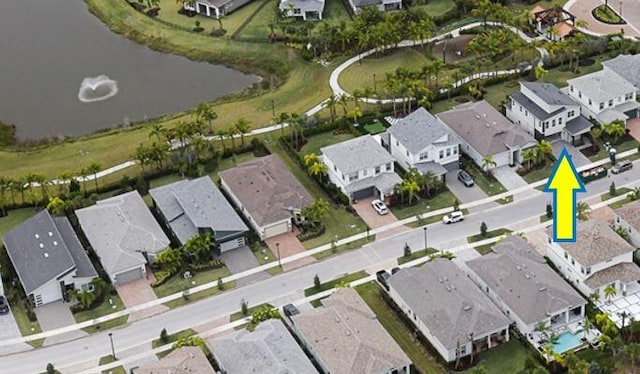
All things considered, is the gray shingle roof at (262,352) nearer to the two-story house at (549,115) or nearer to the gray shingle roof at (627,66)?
the two-story house at (549,115)

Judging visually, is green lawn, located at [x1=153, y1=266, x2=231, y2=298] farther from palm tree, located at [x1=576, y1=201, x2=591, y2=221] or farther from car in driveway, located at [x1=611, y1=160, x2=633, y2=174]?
car in driveway, located at [x1=611, y1=160, x2=633, y2=174]

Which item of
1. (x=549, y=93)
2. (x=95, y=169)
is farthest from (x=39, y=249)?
(x=549, y=93)

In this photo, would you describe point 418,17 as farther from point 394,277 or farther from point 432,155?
Result: point 394,277

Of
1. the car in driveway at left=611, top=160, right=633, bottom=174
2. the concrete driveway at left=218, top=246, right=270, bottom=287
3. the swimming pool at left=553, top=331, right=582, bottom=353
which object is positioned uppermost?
the concrete driveway at left=218, top=246, right=270, bottom=287

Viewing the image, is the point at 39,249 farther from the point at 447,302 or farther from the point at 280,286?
the point at 447,302

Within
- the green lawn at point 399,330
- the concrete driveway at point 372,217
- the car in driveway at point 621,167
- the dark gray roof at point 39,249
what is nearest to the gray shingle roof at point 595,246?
the car in driveway at point 621,167

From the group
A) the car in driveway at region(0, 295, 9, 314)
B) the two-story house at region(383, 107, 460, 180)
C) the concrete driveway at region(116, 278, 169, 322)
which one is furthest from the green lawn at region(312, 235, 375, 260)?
the car in driveway at region(0, 295, 9, 314)

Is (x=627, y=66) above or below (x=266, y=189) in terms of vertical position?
above
